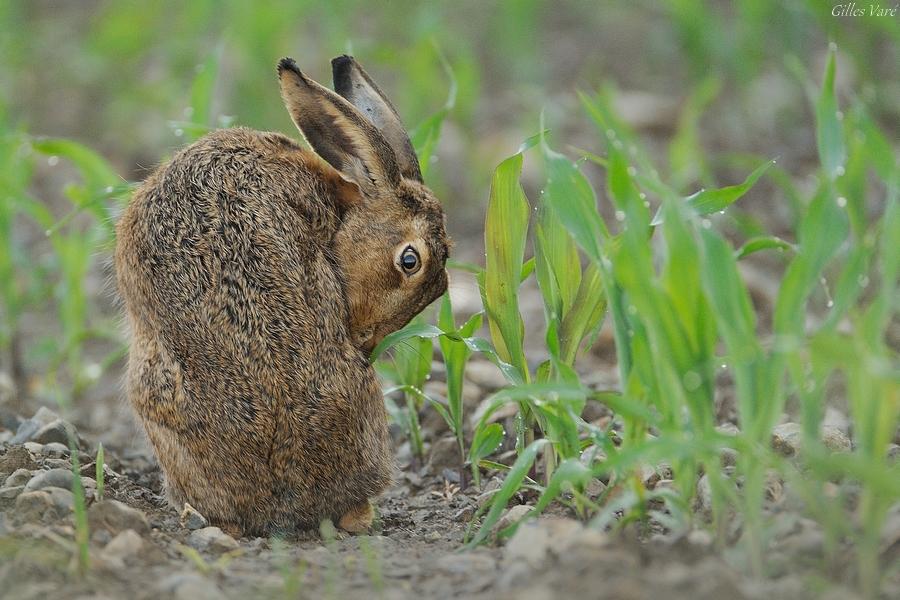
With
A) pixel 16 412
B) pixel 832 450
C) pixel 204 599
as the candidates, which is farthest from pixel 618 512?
pixel 16 412

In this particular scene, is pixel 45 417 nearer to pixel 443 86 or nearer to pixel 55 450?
pixel 55 450

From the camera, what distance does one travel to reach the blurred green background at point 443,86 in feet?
25.7

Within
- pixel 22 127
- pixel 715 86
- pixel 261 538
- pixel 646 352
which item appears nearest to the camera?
pixel 646 352

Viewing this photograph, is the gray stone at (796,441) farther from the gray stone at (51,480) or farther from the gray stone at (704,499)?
the gray stone at (51,480)

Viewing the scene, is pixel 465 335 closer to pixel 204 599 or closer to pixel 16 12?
pixel 204 599

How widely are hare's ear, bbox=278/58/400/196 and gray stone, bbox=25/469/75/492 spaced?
5.12ft

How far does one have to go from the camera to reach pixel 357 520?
443 cm

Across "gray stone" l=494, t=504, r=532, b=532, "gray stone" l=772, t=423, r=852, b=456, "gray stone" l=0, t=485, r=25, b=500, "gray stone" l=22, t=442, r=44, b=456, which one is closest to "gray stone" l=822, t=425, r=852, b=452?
"gray stone" l=772, t=423, r=852, b=456

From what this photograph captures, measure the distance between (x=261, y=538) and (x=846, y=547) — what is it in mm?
2002

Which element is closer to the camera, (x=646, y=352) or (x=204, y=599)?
(x=204, y=599)

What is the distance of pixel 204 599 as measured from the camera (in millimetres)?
3232

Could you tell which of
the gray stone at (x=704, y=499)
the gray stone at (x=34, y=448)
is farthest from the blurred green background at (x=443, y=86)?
the gray stone at (x=704, y=499)

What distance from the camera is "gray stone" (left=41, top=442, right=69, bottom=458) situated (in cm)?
484

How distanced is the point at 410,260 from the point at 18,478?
5.53ft
